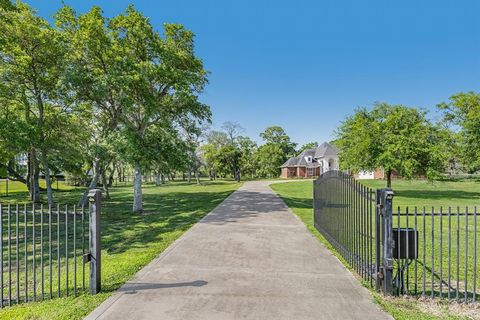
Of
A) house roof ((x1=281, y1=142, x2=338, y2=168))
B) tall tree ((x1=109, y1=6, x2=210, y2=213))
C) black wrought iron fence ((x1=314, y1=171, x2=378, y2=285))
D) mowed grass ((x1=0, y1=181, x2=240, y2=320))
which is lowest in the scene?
mowed grass ((x1=0, y1=181, x2=240, y2=320))

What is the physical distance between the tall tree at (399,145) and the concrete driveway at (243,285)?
15.4 meters

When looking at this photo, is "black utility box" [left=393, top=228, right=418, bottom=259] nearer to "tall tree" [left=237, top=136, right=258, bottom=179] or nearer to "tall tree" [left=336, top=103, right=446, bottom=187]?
"tall tree" [left=336, top=103, right=446, bottom=187]

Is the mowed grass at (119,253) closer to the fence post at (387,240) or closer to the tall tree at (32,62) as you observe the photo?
the fence post at (387,240)

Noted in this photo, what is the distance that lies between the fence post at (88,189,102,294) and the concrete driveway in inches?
16.0

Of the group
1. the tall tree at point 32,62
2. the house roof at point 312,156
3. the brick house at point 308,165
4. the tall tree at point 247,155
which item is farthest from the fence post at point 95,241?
the house roof at point 312,156

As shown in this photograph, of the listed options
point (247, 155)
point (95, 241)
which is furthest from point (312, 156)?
point (95, 241)

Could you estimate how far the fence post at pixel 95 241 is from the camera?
14.1ft

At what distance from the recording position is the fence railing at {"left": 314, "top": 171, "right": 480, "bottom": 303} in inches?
165

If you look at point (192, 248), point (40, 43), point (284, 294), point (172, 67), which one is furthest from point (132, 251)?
point (40, 43)

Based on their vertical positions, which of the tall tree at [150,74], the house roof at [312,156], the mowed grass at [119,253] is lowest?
the mowed grass at [119,253]

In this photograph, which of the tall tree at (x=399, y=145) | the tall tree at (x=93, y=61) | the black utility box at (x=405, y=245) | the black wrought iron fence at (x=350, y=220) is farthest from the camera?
the tall tree at (x=399, y=145)

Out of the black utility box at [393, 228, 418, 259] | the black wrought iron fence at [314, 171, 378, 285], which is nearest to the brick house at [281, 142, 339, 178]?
the black wrought iron fence at [314, 171, 378, 285]

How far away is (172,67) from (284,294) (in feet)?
39.3

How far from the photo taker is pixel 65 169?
22391mm
